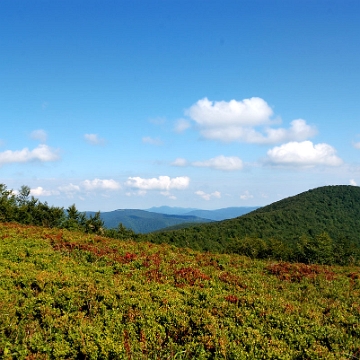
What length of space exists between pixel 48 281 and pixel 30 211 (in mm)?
75759

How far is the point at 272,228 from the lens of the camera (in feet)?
430

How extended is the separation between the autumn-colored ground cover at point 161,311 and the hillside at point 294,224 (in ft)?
256

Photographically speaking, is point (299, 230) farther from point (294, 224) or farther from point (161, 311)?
point (161, 311)

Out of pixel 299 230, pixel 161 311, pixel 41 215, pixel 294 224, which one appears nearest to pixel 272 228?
pixel 299 230

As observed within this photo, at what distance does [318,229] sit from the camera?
13338 cm

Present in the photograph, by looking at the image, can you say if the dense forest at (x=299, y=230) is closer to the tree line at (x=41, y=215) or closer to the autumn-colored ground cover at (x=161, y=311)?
the tree line at (x=41, y=215)

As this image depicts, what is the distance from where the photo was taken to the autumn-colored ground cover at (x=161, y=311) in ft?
22.3

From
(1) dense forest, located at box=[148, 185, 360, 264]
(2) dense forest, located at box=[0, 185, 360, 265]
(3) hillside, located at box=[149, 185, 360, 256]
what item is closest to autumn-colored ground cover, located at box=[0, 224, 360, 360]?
(2) dense forest, located at box=[0, 185, 360, 265]

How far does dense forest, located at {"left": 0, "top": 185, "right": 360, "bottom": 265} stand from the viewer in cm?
6381

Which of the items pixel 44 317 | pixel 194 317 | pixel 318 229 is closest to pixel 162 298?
pixel 194 317

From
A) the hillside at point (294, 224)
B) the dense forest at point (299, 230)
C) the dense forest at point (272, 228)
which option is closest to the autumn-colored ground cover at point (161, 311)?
the dense forest at point (272, 228)

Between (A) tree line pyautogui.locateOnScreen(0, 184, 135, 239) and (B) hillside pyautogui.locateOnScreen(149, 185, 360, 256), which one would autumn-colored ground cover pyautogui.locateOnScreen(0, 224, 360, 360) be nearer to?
(A) tree line pyautogui.locateOnScreen(0, 184, 135, 239)

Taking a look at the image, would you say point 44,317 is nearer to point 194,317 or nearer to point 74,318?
point 74,318

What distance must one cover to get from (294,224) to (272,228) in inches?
590
